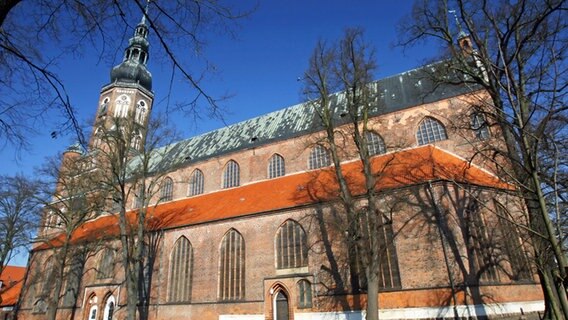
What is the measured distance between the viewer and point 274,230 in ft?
60.7

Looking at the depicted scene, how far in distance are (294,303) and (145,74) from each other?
1192 inches

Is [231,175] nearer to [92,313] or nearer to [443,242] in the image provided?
[92,313]

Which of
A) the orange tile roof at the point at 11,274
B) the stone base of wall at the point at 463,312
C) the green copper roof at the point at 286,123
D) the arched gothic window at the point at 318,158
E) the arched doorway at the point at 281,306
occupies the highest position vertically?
the green copper roof at the point at 286,123

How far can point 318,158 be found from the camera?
75.0ft

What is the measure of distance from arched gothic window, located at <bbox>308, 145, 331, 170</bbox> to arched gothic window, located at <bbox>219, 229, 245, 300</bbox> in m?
6.56

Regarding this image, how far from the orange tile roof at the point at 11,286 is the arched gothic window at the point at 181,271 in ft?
58.8

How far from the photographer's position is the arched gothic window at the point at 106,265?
2380 cm

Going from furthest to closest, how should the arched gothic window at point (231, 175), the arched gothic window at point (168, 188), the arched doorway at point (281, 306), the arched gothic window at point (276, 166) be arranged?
the arched gothic window at point (168, 188), the arched gothic window at point (231, 175), the arched gothic window at point (276, 166), the arched doorway at point (281, 306)

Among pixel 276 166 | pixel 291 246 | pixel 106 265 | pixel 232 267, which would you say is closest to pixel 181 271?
pixel 232 267

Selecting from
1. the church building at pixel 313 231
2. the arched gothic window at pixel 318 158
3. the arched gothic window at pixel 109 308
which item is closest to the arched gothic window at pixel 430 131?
the church building at pixel 313 231

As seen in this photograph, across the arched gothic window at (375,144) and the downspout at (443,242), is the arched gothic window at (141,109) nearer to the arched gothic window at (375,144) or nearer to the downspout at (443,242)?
the arched gothic window at (375,144)

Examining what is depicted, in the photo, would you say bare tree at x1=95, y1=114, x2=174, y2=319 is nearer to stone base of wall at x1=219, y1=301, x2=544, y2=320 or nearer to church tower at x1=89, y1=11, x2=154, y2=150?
stone base of wall at x1=219, y1=301, x2=544, y2=320

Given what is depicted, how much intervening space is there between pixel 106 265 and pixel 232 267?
10585 millimetres

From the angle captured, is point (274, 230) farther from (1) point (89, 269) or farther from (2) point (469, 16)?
(1) point (89, 269)
